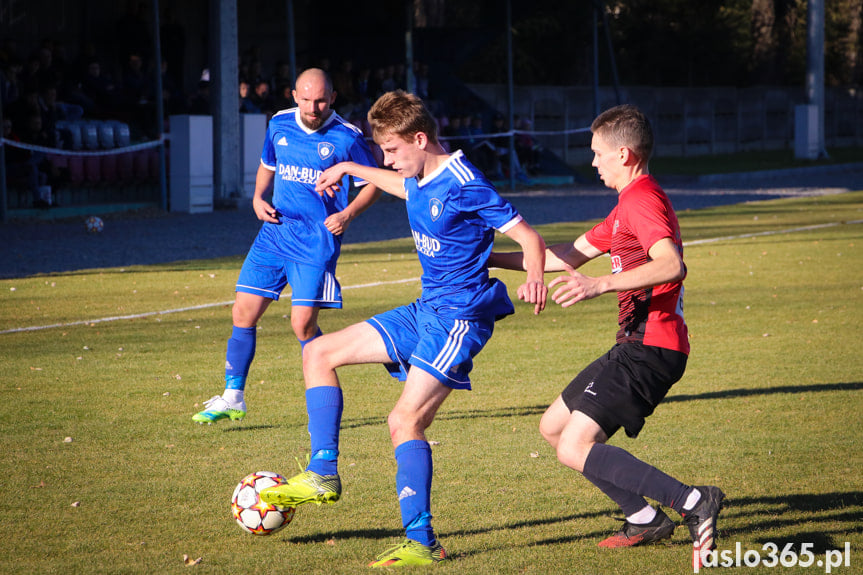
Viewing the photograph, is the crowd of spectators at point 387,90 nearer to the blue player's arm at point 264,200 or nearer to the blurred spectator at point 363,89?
the blurred spectator at point 363,89

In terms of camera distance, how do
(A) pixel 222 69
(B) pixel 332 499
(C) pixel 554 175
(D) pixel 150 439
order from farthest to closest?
(C) pixel 554 175, (A) pixel 222 69, (D) pixel 150 439, (B) pixel 332 499

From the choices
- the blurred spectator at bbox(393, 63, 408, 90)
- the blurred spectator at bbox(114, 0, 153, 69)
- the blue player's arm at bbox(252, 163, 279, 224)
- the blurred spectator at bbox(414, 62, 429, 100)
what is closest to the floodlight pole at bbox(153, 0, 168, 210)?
the blurred spectator at bbox(114, 0, 153, 69)

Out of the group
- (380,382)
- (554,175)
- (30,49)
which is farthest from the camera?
(554,175)

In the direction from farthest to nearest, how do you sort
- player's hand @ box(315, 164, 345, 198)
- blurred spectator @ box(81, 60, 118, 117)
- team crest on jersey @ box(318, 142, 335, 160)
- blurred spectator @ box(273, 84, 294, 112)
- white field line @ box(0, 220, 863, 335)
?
blurred spectator @ box(273, 84, 294, 112) → blurred spectator @ box(81, 60, 118, 117) → white field line @ box(0, 220, 863, 335) → team crest on jersey @ box(318, 142, 335, 160) → player's hand @ box(315, 164, 345, 198)

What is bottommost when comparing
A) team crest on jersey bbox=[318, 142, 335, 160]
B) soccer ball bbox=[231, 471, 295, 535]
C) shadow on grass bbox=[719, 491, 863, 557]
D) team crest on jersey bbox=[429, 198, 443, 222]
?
shadow on grass bbox=[719, 491, 863, 557]

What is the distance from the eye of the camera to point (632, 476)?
13.6 ft

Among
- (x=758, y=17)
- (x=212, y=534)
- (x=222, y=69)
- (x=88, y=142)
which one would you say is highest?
(x=758, y=17)

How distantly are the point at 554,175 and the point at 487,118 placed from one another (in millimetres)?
2454

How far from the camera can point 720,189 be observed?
26.8 m

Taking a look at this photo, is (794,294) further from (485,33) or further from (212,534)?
(485,33)

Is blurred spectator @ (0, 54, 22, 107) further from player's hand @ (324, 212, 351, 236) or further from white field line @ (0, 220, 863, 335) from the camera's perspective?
player's hand @ (324, 212, 351, 236)

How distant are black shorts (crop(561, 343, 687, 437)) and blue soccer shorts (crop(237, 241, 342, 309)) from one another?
2.40 metres

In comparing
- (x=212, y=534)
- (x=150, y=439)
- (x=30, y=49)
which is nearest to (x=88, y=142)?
(x=30, y=49)

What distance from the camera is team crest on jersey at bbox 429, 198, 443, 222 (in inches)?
175
